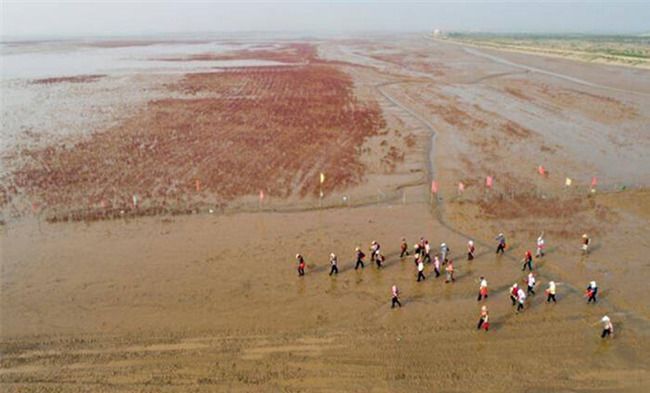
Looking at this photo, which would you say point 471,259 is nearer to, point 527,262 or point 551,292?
point 527,262

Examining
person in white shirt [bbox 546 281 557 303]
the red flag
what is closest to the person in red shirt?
person in white shirt [bbox 546 281 557 303]

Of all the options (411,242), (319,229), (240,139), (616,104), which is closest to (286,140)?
(240,139)

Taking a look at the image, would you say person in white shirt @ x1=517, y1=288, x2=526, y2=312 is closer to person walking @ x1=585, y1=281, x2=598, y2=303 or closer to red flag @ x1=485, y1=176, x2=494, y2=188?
person walking @ x1=585, y1=281, x2=598, y2=303

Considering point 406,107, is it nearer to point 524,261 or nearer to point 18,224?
point 524,261

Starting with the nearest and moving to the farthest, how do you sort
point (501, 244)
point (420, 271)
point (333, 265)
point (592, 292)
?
point (592, 292) → point (420, 271) → point (333, 265) → point (501, 244)

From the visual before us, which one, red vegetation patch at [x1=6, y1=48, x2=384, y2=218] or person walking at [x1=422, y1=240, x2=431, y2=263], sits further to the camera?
red vegetation patch at [x1=6, y1=48, x2=384, y2=218]

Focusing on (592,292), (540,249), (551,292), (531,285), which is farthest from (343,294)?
(540,249)
